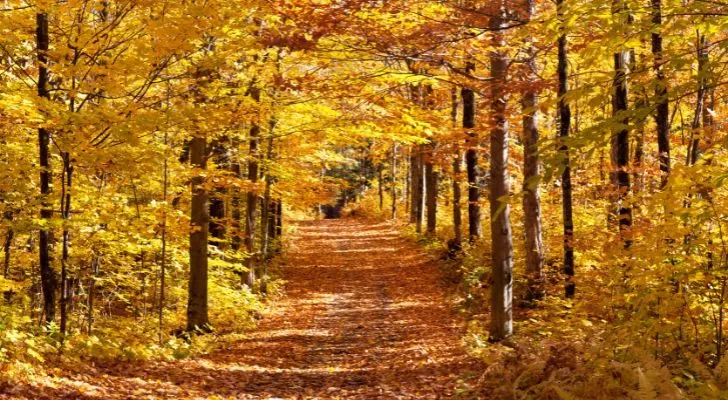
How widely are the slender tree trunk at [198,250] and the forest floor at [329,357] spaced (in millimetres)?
1166

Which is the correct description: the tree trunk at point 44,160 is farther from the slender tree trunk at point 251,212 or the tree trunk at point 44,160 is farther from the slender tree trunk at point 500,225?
the slender tree trunk at point 500,225

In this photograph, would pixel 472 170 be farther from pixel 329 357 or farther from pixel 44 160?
pixel 44 160

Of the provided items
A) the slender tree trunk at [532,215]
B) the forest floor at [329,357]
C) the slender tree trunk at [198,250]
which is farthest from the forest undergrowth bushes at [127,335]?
the slender tree trunk at [532,215]

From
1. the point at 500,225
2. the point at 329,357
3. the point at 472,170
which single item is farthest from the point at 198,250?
the point at 472,170

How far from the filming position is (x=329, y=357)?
35.2ft

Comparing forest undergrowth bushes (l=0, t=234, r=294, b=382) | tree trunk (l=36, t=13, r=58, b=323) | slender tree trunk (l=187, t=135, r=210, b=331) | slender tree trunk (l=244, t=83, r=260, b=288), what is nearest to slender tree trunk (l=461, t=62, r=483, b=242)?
slender tree trunk (l=244, t=83, r=260, b=288)

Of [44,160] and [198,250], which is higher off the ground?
[44,160]

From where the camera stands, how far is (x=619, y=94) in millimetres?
10227

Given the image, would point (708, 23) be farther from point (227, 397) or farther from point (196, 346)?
point (196, 346)

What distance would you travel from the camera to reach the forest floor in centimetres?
800

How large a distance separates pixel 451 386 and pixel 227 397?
9.97 ft

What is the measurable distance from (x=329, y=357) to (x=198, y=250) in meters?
3.71

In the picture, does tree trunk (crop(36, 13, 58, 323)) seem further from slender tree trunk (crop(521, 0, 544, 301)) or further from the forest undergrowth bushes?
slender tree trunk (crop(521, 0, 544, 301))

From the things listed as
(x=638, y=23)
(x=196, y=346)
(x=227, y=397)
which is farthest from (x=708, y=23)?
(x=196, y=346)
